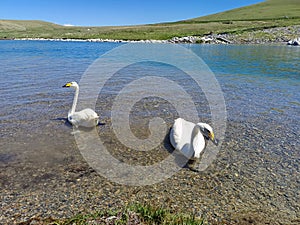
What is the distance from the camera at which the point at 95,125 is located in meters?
9.42

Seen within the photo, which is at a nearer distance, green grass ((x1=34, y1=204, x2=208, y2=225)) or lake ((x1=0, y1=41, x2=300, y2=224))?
green grass ((x1=34, y1=204, x2=208, y2=225))

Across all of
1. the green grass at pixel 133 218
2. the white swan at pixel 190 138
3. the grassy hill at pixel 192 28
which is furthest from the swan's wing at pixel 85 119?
the grassy hill at pixel 192 28

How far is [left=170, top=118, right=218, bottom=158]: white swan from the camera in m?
6.97

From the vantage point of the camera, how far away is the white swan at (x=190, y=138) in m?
6.97

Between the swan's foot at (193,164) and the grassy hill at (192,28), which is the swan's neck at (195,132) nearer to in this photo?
the swan's foot at (193,164)

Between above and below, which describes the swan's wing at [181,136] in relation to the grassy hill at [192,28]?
below

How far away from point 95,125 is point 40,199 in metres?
4.27

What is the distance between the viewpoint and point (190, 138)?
781 centimetres

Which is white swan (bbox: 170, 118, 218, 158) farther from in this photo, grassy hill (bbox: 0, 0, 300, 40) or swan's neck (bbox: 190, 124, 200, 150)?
grassy hill (bbox: 0, 0, 300, 40)

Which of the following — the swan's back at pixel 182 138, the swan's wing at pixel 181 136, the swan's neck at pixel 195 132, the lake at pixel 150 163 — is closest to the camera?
the lake at pixel 150 163

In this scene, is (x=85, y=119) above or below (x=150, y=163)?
above

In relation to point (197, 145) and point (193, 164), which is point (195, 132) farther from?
point (193, 164)

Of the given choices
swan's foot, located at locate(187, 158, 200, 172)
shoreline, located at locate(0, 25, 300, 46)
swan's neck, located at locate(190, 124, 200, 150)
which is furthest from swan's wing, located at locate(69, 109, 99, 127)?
shoreline, located at locate(0, 25, 300, 46)

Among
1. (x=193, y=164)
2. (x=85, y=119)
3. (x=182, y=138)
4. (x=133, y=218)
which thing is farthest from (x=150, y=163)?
(x=85, y=119)
